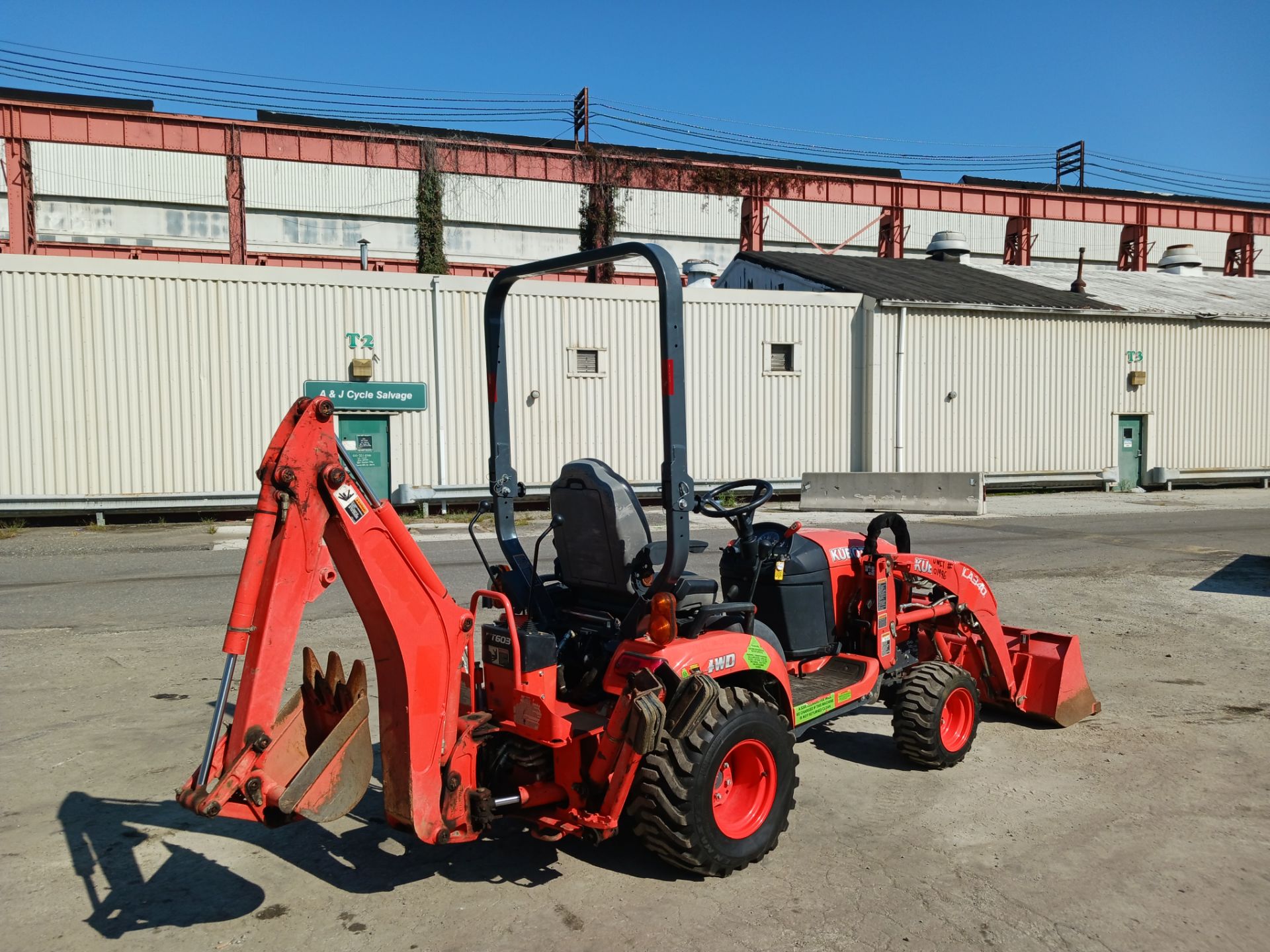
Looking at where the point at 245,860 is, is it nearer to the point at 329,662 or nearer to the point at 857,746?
the point at 329,662

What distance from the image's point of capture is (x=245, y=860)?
433 centimetres

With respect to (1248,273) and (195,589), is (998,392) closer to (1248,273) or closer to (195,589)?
→ (195,589)

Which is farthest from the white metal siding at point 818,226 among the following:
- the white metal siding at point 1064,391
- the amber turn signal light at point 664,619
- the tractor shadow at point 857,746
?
the amber turn signal light at point 664,619

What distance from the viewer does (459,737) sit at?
12.4ft

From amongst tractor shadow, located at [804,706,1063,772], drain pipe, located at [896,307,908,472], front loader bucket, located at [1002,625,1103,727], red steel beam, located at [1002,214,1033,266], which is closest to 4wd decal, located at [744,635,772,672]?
tractor shadow, located at [804,706,1063,772]

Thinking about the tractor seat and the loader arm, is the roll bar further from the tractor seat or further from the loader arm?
the loader arm

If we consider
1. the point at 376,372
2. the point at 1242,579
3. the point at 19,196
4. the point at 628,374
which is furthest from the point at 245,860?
the point at 19,196

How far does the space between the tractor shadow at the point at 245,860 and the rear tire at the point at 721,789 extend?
0.93 ft

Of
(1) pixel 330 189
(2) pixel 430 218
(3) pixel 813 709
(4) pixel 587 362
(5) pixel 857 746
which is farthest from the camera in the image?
(1) pixel 330 189

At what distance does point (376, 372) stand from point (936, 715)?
54.4 feet

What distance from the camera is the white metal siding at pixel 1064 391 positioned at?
23.9 metres

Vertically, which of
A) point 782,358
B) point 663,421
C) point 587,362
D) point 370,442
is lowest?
point 370,442

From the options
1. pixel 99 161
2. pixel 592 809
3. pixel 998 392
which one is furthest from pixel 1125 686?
pixel 99 161

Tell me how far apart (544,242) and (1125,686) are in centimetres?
3372
